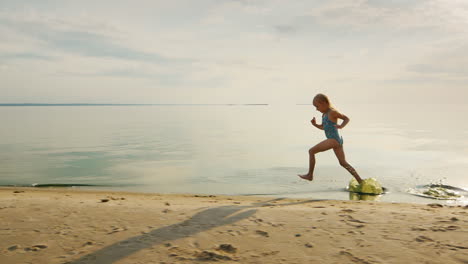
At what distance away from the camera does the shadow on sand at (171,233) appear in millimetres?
3391

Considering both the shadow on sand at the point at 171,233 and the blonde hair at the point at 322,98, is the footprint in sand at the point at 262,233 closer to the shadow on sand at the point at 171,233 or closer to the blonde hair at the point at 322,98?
the shadow on sand at the point at 171,233

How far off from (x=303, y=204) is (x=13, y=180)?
9.18 metres

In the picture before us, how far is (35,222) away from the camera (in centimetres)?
443

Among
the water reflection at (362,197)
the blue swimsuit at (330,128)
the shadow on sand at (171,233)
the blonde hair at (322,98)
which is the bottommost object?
the water reflection at (362,197)

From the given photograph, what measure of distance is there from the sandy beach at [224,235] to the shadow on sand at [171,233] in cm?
1

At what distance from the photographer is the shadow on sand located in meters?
3.39

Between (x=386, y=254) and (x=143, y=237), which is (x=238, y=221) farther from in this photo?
(x=386, y=254)

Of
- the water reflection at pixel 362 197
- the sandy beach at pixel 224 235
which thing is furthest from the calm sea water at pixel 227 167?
the sandy beach at pixel 224 235

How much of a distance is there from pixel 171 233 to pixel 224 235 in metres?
0.67

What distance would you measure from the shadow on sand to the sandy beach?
0.01 metres

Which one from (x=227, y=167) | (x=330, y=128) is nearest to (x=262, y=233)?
(x=330, y=128)

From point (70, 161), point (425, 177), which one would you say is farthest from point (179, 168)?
→ point (425, 177)

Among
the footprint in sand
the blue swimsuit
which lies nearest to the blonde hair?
the blue swimsuit

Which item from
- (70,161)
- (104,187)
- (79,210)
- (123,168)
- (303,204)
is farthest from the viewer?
(70,161)
